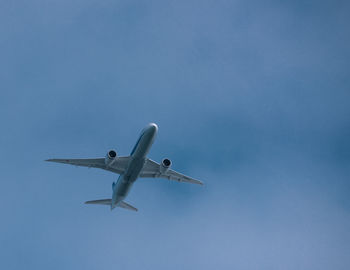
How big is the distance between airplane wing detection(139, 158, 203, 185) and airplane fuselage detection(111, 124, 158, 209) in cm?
385

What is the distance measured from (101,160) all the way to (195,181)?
13.3 m

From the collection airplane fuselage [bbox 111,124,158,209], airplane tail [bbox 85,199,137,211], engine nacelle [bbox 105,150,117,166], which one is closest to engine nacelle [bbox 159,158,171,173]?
airplane fuselage [bbox 111,124,158,209]

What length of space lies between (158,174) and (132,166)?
25.0 ft

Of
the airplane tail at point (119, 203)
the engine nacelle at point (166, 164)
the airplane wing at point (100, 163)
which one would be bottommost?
the airplane tail at point (119, 203)

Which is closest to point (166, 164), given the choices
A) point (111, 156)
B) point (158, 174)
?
point (158, 174)

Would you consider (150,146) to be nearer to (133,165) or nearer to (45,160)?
(133,165)

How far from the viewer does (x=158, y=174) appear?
5247cm

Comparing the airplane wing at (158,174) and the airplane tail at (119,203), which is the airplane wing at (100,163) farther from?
the airplane tail at (119,203)

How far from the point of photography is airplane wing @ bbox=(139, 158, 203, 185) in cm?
5075

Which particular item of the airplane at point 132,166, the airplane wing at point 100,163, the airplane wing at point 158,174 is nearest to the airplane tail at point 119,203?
the airplane at point 132,166

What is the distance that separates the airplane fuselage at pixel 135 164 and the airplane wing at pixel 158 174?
3851mm

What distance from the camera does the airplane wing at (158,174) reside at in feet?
167

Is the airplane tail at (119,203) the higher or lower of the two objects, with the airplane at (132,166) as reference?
lower

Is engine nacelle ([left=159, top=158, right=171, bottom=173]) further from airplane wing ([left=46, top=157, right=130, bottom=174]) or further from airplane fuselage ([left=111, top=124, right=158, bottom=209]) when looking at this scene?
airplane wing ([left=46, top=157, right=130, bottom=174])
